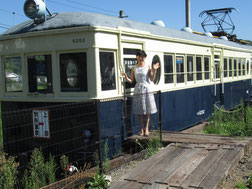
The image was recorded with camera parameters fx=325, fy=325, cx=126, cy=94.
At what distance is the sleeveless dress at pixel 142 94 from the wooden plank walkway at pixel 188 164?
56 cm

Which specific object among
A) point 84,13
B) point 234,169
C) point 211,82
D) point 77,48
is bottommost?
point 234,169

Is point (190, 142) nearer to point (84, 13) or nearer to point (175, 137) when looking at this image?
point (175, 137)

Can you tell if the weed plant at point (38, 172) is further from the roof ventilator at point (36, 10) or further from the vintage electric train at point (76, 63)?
the roof ventilator at point (36, 10)

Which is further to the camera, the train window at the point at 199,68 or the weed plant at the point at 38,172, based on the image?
the train window at the point at 199,68

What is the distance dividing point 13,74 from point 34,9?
133 cm

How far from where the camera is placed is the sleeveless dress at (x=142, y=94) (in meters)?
6.18

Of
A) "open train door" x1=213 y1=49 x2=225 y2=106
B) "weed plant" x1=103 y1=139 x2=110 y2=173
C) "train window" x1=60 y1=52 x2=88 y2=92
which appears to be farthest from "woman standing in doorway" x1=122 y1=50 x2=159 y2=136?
"open train door" x1=213 y1=49 x2=225 y2=106

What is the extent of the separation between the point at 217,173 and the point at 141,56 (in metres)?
2.57

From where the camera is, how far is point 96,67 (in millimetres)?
5340

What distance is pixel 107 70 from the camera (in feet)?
18.7

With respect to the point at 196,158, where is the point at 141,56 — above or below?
above

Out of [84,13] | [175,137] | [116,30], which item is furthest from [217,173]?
[84,13]

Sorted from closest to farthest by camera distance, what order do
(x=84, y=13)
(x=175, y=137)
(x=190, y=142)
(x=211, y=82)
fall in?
(x=84, y=13)
(x=190, y=142)
(x=175, y=137)
(x=211, y=82)

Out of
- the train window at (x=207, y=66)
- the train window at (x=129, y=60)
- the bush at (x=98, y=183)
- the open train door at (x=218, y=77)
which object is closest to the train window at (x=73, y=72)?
the train window at (x=129, y=60)
